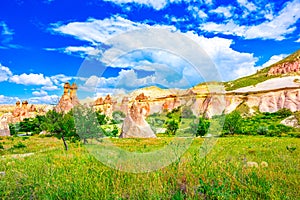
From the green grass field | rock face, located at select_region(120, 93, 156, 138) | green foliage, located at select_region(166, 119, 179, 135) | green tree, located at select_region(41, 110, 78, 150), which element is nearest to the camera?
the green grass field

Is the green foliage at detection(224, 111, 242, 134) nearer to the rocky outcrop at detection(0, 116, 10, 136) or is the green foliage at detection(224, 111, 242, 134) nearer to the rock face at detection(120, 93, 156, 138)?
the rock face at detection(120, 93, 156, 138)

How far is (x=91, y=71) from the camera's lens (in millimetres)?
6617

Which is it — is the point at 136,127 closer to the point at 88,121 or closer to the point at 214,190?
the point at 88,121

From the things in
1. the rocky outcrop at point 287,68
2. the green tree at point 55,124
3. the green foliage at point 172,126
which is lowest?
the green foliage at point 172,126

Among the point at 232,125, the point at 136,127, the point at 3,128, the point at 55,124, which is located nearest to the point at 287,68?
the point at 232,125

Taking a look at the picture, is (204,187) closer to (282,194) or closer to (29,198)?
(282,194)

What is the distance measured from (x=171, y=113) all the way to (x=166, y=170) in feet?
14.3

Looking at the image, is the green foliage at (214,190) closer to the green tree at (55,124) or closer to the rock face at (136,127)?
the green tree at (55,124)

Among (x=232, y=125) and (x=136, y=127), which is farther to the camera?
(x=232, y=125)

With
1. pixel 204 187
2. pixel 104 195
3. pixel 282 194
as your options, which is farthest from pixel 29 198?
pixel 282 194

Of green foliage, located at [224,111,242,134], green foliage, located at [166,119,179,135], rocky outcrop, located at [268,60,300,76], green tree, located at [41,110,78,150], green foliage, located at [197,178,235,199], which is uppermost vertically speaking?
rocky outcrop, located at [268,60,300,76]

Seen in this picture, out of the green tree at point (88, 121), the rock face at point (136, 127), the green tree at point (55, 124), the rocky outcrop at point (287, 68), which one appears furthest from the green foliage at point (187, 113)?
the rocky outcrop at point (287, 68)

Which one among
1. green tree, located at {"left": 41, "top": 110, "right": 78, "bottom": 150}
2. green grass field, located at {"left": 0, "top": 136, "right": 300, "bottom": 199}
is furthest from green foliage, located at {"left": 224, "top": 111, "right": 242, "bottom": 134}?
green grass field, located at {"left": 0, "top": 136, "right": 300, "bottom": 199}

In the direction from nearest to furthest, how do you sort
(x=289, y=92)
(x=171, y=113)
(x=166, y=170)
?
(x=166, y=170) < (x=171, y=113) < (x=289, y=92)
